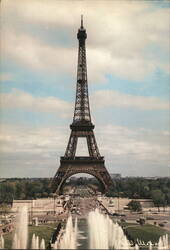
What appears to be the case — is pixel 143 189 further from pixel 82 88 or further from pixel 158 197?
pixel 82 88

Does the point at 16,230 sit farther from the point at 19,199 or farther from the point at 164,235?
the point at 19,199

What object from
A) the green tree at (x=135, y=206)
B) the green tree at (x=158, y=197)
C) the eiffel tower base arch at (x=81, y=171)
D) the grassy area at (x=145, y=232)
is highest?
the eiffel tower base arch at (x=81, y=171)

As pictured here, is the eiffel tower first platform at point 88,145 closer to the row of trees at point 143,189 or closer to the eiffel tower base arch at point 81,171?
the eiffel tower base arch at point 81,171

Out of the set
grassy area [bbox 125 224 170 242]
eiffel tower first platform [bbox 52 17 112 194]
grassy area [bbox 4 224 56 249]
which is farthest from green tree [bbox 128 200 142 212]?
grassy area [bbox 4 224 56 249]

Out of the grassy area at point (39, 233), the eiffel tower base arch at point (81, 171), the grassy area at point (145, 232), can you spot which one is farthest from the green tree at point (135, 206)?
the grassy area at point (39, 233)

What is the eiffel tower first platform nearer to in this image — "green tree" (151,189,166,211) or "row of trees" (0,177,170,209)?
"row of trees" (0,177,170,209)

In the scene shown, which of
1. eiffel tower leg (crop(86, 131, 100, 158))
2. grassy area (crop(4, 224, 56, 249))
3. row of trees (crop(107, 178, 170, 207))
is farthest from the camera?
eiffel tower leg (crop(86, 131, 100, 158))
